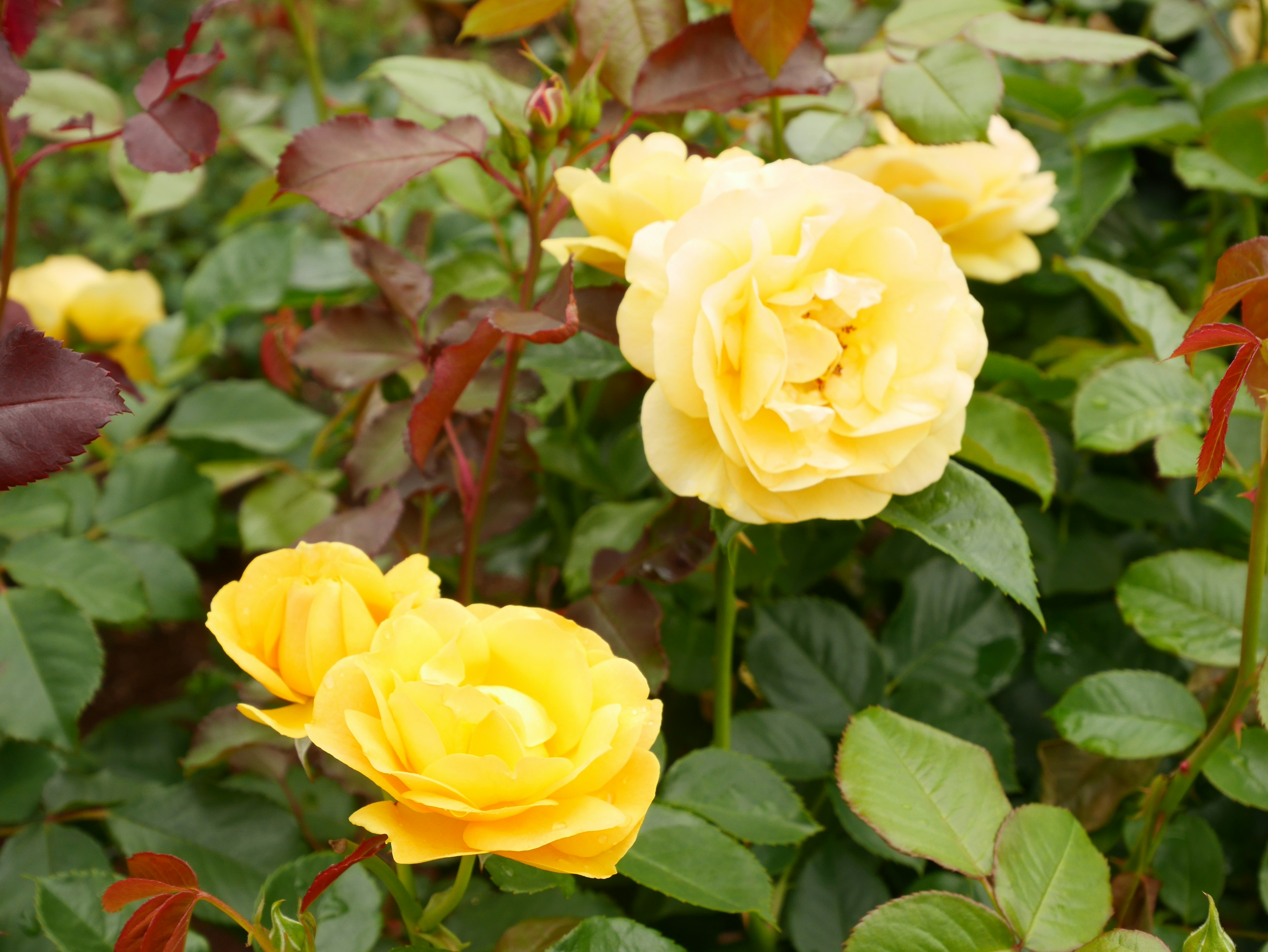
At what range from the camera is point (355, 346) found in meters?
0.63

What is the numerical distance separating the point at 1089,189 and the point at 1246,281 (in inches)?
17.8

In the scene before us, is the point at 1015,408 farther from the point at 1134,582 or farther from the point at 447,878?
the point at 447,878

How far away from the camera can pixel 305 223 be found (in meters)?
1.62

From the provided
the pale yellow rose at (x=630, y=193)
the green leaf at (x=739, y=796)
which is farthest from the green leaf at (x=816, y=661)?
the pale yellow rose at (x=630, y=193)

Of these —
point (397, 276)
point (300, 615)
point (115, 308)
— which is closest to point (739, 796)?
point (300, 615)

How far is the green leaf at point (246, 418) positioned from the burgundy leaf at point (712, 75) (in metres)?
0.51

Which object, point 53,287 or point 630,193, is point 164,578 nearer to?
point 53,287

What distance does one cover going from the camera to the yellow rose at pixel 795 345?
416mm

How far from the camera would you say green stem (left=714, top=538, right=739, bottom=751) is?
54 centimetres

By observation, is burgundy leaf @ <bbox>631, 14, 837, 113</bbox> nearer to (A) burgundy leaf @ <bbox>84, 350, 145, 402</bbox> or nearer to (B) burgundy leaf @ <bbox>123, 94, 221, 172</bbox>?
(B) burgundy leaf @ <bbox>123, 94, 221, 172</bbox>

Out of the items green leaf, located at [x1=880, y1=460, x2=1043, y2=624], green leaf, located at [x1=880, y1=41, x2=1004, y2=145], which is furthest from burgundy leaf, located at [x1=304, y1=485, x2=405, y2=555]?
green leaf, located at [x1=880, y1=41, x2=1004, y2=145]

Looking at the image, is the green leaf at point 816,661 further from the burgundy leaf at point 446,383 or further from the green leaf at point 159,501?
the green leaf at point 159,501

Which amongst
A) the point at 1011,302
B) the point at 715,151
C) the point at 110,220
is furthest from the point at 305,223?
the point at 1011,302

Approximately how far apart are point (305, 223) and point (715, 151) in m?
A: 1.04
